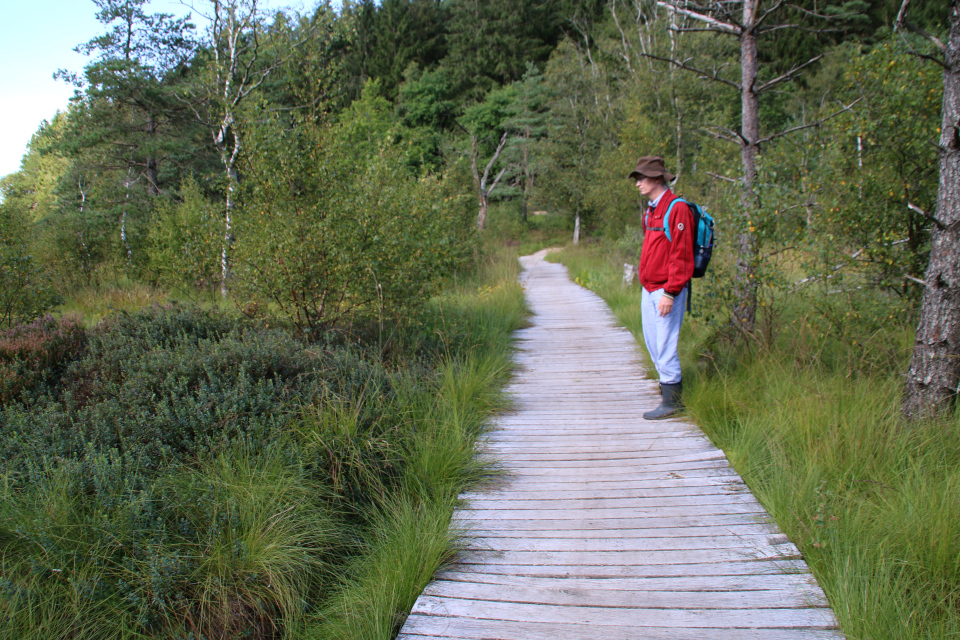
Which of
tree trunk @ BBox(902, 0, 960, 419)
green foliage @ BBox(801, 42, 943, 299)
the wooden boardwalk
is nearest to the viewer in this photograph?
the wooden boardwalk

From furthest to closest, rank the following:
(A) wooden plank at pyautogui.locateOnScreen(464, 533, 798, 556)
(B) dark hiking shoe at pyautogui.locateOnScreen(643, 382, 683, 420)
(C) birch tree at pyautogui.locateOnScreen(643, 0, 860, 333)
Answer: (C) birch tree at pyautogui.locateOnScreen(643, 0, 860, 333)
(B) dark hiking shoe at pyautogui.locateOnScreen(643, 382, 683, 420)
(A) wooden plank at pyautogui.locateOnScreen(464, 533, 798, 556)

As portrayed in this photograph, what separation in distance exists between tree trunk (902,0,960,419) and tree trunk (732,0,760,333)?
5.44ft

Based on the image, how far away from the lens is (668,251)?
14.4ft

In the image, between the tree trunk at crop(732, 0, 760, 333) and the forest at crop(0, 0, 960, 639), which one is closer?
the forest at crop(0, 0, 960, 639)

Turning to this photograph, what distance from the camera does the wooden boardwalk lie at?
226 cm

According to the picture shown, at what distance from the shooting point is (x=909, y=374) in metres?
3.47

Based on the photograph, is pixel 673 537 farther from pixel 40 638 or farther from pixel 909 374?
pixel 40 638

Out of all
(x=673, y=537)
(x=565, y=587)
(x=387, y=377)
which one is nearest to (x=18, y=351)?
(x=387, y=377)

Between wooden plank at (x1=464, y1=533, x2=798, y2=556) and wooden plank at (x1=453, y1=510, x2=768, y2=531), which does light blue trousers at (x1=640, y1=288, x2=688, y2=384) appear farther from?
wooden plank at (x1=464, y1=533, x2=798, y2=556)

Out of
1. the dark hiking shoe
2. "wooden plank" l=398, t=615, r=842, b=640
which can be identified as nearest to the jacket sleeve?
the dark hiking shoe

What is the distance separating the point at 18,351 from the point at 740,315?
655 centimetres

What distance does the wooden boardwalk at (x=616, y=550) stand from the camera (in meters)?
2.26

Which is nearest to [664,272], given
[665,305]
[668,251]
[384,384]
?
[668,251]

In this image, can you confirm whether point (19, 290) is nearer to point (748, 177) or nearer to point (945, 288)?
point (748, 177)
